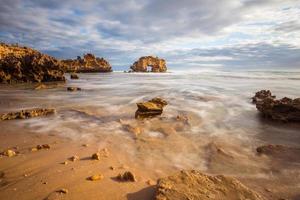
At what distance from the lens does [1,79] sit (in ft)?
71.2

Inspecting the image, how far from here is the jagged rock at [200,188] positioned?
8.72 ft

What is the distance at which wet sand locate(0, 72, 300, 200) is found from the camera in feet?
9.84

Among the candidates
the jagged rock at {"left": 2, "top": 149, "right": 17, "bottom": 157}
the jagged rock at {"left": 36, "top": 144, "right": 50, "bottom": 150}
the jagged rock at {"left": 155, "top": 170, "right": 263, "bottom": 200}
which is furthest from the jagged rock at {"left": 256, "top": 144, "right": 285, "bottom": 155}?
the jagged rock at {"left": 2, "top": 149, "right": 17, "bottom": 157}

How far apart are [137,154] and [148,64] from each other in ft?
265

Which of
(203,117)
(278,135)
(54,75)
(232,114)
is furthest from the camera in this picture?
(54,75)

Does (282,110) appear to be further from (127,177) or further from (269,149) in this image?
(127,177)

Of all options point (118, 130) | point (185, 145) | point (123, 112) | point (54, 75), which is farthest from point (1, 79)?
point (185, 145)

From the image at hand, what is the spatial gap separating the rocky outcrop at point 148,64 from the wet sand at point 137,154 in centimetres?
7496

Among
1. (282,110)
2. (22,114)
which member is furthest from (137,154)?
(282,110)

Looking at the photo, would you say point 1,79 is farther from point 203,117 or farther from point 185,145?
point 185,145

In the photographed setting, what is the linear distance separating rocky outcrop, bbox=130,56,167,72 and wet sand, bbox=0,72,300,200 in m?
75.0

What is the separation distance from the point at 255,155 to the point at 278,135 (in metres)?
1.73

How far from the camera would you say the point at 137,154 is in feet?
13.8

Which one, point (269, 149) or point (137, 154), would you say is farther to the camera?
point (269, 149)
